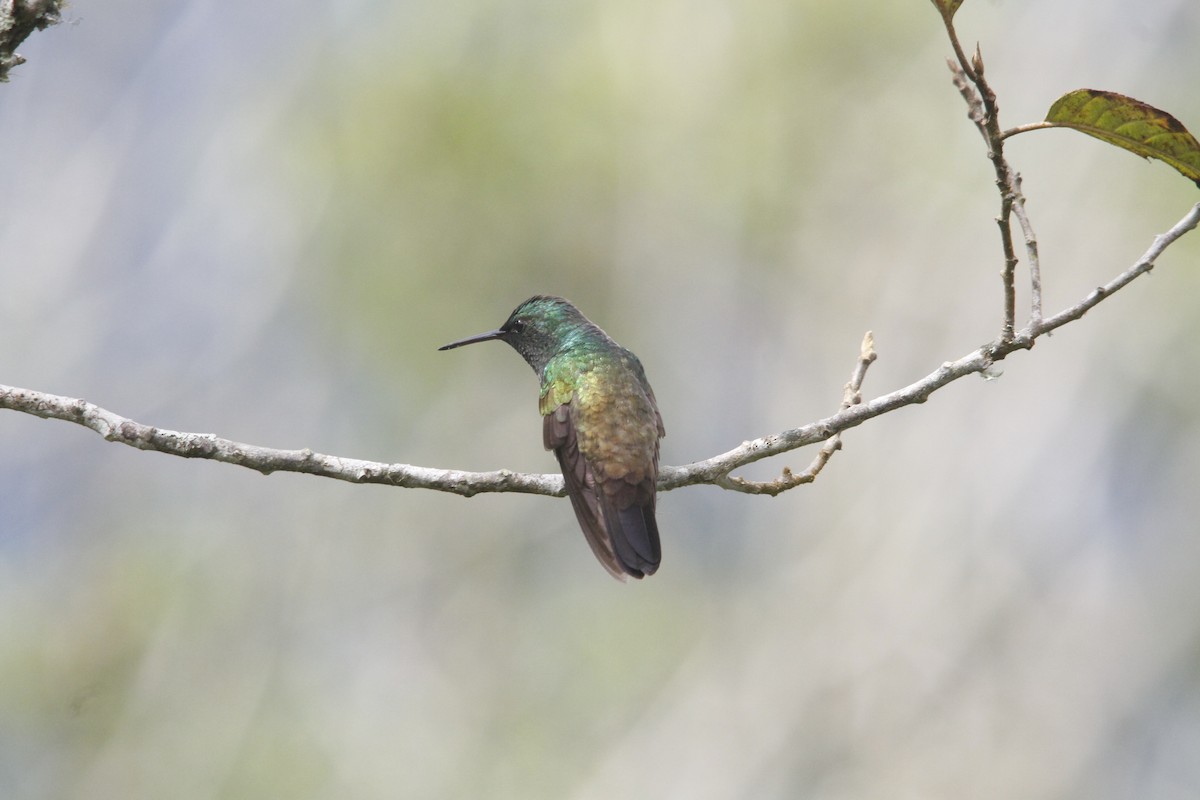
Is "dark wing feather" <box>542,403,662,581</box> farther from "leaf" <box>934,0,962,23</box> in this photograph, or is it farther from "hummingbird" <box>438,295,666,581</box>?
"leaf" <box>934,0,962,23</box>

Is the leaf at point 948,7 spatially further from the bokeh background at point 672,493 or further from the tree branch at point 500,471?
the bokeh background at point 672,493

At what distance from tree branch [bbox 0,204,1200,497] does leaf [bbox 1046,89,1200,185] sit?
0.75 feet

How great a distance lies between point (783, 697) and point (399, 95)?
7.89 metres

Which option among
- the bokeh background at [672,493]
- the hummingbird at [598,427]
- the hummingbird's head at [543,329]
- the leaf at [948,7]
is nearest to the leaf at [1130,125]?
the leaf at [948,7]

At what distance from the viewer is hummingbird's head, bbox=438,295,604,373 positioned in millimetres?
4723

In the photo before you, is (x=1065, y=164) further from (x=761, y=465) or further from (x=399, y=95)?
(x=399, y=95)

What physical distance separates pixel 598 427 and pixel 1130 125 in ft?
6.47

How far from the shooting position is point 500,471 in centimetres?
325

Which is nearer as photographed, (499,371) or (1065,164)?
(1065,164)

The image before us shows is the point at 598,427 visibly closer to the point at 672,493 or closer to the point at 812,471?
the point at 812,471

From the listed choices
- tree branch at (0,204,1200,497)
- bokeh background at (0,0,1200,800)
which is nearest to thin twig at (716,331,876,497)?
tree branch at (0,204,1200,497)

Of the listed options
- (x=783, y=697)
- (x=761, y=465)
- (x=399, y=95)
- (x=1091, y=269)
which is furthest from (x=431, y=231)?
(x=1091, y=269)

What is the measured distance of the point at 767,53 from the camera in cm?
1471

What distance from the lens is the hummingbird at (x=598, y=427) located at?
369 cm
